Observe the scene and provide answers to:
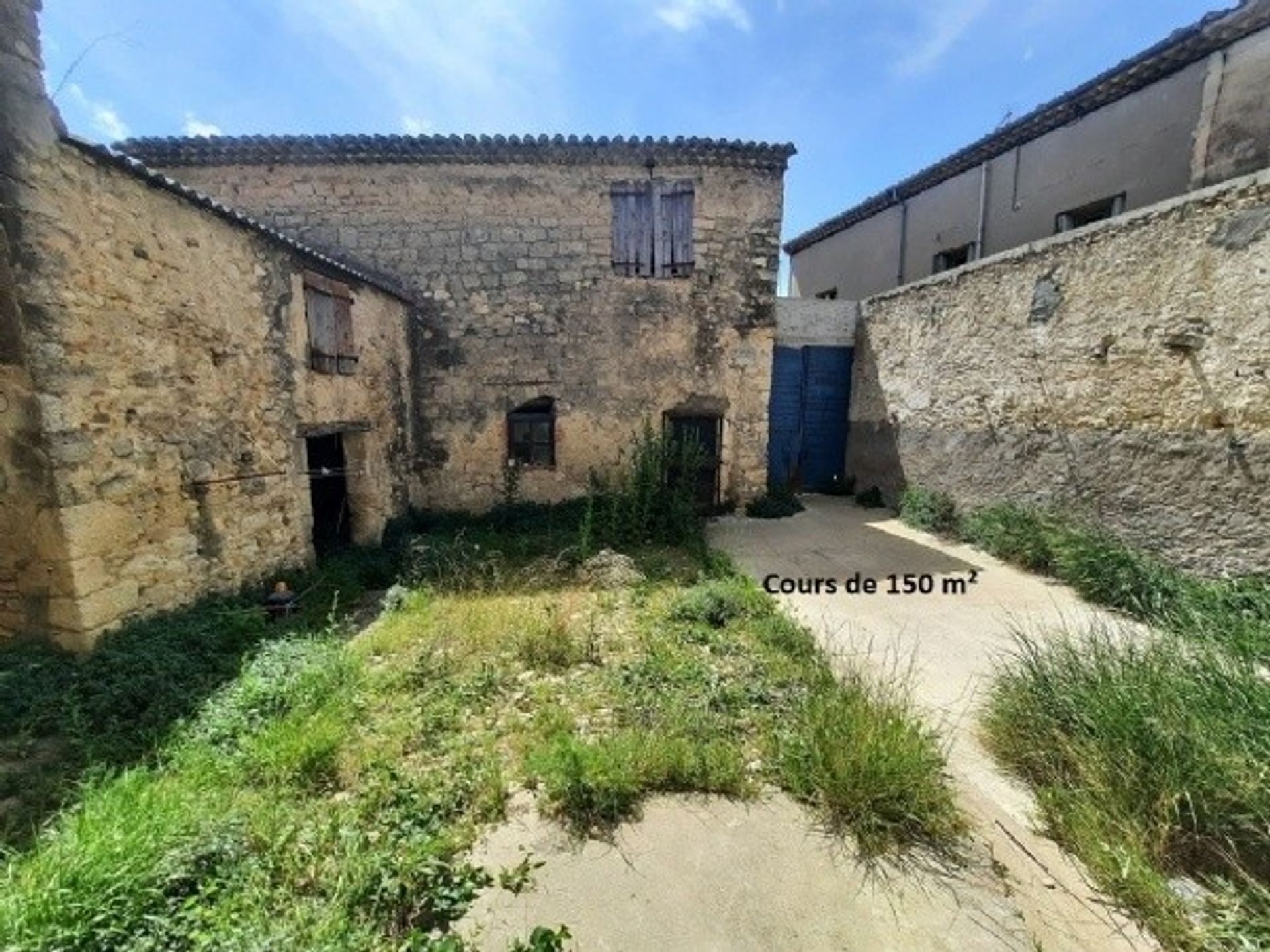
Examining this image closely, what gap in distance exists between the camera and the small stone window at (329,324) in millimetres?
5660

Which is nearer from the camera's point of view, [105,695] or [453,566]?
[105,695]

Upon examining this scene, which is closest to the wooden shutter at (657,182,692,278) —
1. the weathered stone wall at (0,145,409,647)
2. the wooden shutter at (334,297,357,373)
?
the wooden shutter at (334,297,357,373)

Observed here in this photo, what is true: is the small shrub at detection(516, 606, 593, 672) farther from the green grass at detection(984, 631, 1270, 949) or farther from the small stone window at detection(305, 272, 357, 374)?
the small stone window at detection(305, 272, 357, 374)

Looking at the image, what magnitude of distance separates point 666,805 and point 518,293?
7413 mm

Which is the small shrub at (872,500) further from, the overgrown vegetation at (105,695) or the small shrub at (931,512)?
the overgrown vegetation at (105,695)

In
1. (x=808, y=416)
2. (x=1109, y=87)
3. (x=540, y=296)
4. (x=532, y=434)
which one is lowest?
(x=532, y=434)

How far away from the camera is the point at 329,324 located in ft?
19.5

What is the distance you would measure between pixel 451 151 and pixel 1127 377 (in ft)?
29.3

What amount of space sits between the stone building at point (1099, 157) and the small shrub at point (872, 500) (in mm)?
5034

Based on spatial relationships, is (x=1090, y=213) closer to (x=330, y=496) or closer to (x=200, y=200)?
(x=200, y=200)

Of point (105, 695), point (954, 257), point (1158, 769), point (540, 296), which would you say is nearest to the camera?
point (1158, 769)

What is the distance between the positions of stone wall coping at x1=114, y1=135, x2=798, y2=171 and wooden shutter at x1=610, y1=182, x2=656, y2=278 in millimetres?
374

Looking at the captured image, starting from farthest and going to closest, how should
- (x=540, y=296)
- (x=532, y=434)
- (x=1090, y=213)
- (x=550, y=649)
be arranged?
1. (x=532, y=434)
2. (x=1090, y=213)
3. (x=540, y=296)
4. (x=550, y=649)

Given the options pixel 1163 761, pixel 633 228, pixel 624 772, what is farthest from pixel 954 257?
pixel 624 772
